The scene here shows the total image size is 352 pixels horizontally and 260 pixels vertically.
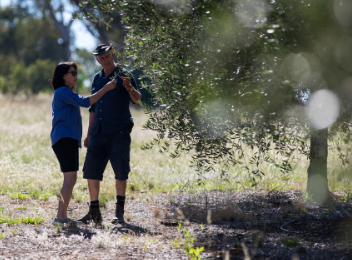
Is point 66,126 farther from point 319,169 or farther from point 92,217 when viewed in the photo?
point 319,169

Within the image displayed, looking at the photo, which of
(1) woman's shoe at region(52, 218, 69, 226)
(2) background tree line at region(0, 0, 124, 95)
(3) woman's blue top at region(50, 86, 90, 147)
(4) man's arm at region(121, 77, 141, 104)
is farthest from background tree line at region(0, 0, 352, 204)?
(2) background tree line at region(0, 0, 124, 95)

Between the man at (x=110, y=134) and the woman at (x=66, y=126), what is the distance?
287mm

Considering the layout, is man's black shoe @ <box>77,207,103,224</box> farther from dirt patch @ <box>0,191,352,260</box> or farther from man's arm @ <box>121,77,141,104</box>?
man's arm @ <box>121,77,141,104</box>

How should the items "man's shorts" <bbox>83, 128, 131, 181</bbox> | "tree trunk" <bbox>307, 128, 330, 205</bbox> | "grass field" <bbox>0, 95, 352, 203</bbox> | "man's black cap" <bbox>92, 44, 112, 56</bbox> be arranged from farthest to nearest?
"grass field" <bbox>0, 95, 352, 203</bbox>, "tree trunk" <bbox>307, 128, 330, 205</bbox>, "man's shorts" <bbox>83, 128, 131, 181</bbox>, "man's black cap" <bbox>92, 44, 112, 56</bbox>

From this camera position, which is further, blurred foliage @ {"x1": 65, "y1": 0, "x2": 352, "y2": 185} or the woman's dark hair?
the woman's dark hair

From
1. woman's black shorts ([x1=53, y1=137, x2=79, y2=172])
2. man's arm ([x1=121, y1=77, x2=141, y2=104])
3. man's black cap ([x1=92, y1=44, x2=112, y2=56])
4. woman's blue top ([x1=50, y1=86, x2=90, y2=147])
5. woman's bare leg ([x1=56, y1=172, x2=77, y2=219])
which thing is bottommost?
woman's bare leg ([x1=56, y1=172, x2=77, y2=219])

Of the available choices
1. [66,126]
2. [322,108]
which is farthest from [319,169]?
[66,126]

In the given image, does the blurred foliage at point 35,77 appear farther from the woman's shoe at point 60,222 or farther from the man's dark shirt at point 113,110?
the woman's shoe at point 60,222

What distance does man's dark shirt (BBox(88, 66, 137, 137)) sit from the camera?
572 cm

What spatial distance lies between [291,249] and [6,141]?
11.2 metres

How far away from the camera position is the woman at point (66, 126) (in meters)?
5.46

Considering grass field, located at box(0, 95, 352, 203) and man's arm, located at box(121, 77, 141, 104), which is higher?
man's arm, located at box(121, 77, 141, 104)

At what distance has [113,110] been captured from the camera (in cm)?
574

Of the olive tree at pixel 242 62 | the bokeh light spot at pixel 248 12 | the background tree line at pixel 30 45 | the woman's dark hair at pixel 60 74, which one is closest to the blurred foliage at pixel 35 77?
the background tree line at pixel 30 45
